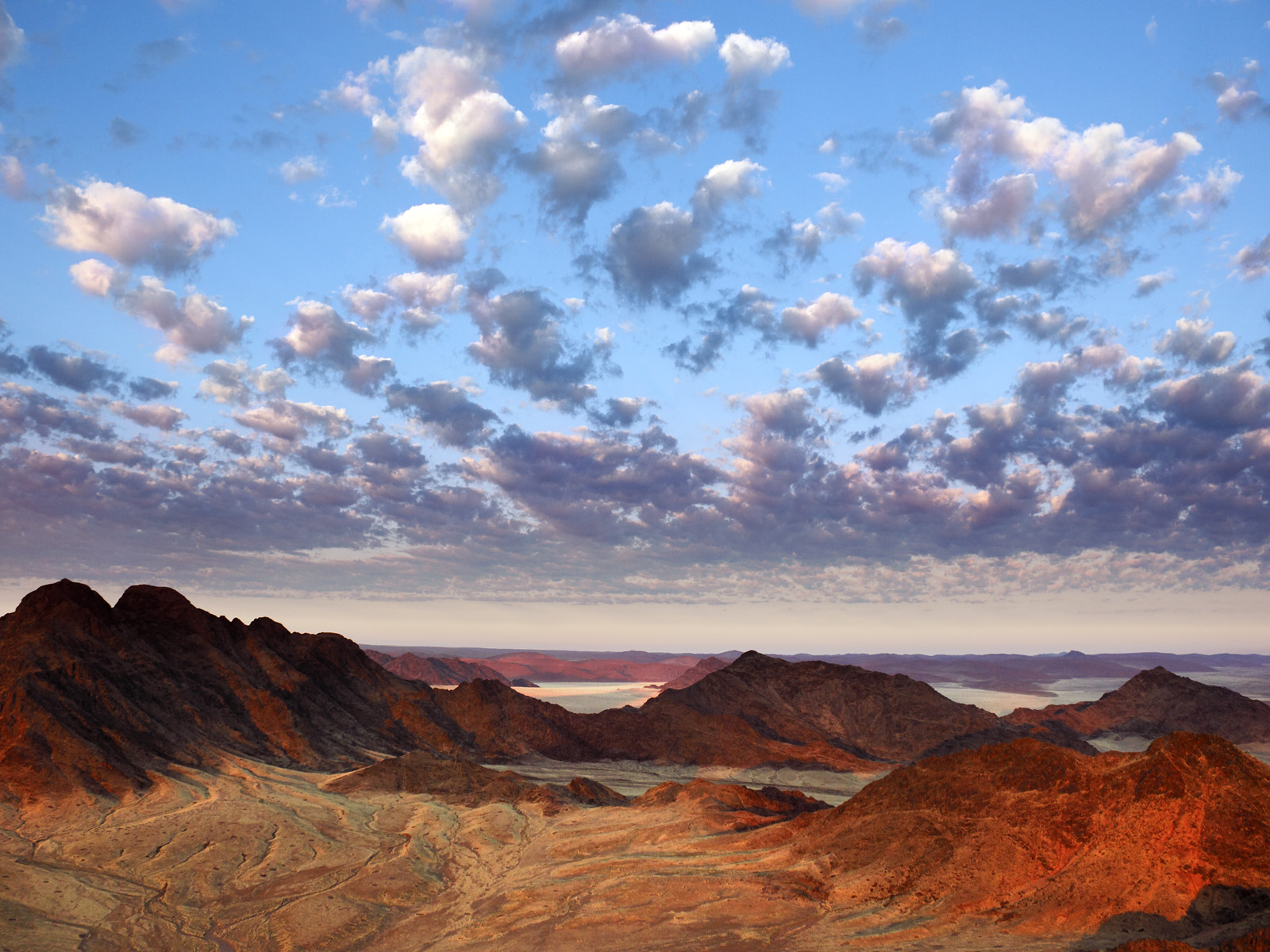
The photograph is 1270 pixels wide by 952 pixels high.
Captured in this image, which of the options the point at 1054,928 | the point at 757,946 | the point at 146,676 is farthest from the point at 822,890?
the point at 146,676

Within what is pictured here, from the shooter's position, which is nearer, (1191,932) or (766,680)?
(1191,932)

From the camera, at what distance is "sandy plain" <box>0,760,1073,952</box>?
27.4 metres

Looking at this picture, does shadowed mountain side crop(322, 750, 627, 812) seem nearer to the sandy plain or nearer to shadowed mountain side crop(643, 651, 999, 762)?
the sandy plain

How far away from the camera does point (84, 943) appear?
27.1 meters

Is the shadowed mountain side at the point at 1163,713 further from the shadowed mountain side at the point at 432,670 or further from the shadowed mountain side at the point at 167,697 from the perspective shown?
the shadowed mountain side at the point at 432,670

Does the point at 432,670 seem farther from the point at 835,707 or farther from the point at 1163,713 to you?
the point at 1163,713

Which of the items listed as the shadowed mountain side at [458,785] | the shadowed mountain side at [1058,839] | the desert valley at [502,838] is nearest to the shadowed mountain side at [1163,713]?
the desert valley at [502,838]

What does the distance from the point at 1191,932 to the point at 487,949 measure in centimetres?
2189

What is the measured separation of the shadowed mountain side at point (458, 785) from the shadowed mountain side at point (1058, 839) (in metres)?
23.9

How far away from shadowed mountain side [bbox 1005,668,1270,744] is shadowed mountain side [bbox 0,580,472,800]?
8415 centimetres

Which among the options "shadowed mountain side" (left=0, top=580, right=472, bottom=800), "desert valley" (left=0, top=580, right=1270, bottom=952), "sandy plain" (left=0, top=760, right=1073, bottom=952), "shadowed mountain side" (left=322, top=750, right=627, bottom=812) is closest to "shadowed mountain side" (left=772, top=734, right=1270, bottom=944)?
"desert valley" (left=0, top=580, right=1270, bottom=952)

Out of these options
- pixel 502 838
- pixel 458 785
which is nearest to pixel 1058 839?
pixel 502 838

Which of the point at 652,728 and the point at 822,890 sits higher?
the point at 822,890

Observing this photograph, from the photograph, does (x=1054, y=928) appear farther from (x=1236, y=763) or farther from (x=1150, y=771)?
(x=1236, y=763)
